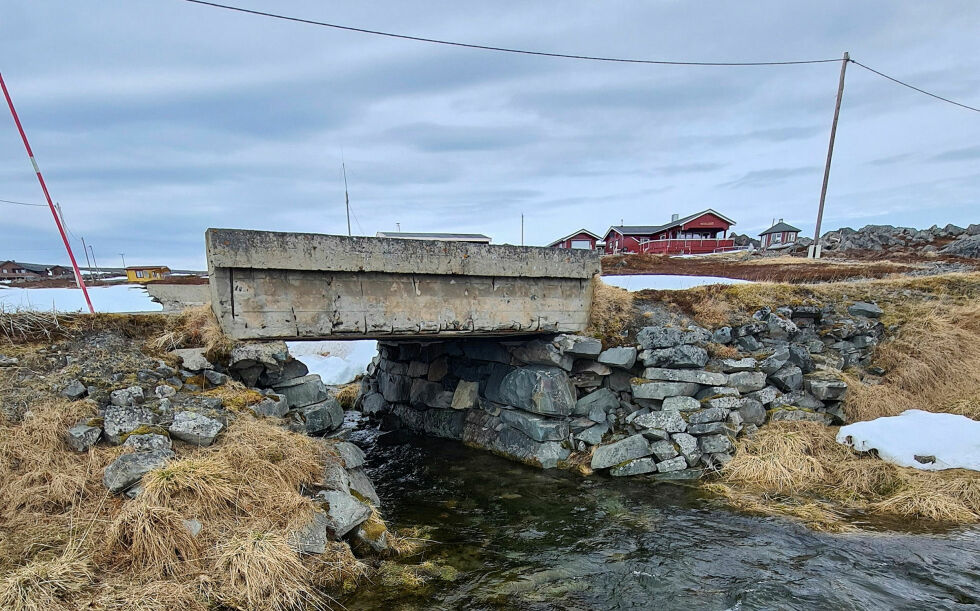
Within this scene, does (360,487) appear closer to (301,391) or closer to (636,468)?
(301,391)

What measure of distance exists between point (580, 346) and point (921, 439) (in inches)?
239

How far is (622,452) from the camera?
8.97 m

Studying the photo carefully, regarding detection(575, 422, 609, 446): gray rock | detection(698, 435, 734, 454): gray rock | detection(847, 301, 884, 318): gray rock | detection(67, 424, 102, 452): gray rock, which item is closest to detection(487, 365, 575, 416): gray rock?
detection(575, 422, 609, 446): gray rock

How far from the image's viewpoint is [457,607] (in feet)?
16.4

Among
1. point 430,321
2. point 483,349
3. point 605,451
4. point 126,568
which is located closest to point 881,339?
point 605,451

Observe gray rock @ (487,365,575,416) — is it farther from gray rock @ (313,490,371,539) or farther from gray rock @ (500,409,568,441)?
gray rock @ (313,490,371,539)

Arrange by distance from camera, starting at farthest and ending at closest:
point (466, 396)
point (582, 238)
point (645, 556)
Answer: point (582, 238) < point (466, 396) < point (645, 556)

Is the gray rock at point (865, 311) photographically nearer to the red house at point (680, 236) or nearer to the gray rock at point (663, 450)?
the gray rock at point (663, 450)

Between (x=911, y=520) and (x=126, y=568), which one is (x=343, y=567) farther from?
(x=911, y=520)

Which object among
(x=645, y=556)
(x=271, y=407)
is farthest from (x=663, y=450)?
(x=271, y=407)

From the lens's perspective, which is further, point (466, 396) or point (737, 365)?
point (466, 396)

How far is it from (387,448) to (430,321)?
14.6 feet

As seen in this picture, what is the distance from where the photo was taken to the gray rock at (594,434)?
966 cm

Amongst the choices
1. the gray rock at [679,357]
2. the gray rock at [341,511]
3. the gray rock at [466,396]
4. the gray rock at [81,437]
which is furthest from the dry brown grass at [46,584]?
the gray rock at [679,357]
